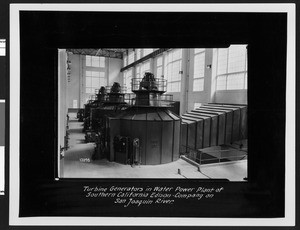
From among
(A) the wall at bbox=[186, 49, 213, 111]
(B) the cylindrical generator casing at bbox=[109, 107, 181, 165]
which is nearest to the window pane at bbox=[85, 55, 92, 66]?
(A) the wall at bbox=[186, 49, 213, 111]

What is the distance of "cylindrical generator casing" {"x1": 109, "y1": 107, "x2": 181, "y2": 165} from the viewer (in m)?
11.1

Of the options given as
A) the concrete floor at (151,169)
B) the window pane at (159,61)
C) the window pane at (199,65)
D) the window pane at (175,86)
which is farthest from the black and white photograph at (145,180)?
the window pane at (159,61)

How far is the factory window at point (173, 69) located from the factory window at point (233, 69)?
339 centimetres

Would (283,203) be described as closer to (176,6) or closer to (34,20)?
(176,6)

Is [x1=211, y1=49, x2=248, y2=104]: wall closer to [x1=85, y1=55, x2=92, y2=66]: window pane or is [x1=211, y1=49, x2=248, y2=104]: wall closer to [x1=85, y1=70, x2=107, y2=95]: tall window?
[x1=85, y1=70, x2=107, y2=95]: tall window

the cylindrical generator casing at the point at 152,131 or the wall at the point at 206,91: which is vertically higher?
the wall at the point at 206,91

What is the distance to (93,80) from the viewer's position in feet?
94.8

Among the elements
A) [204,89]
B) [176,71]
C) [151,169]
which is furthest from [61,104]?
[176,71]

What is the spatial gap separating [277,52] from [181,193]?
4.67 meters

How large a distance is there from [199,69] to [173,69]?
108 inches

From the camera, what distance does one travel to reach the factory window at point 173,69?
15852 millimetres

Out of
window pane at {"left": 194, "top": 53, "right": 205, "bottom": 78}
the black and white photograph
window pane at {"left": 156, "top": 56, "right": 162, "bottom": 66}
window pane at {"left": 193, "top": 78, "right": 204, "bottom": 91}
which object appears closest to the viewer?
the black and white photograph
